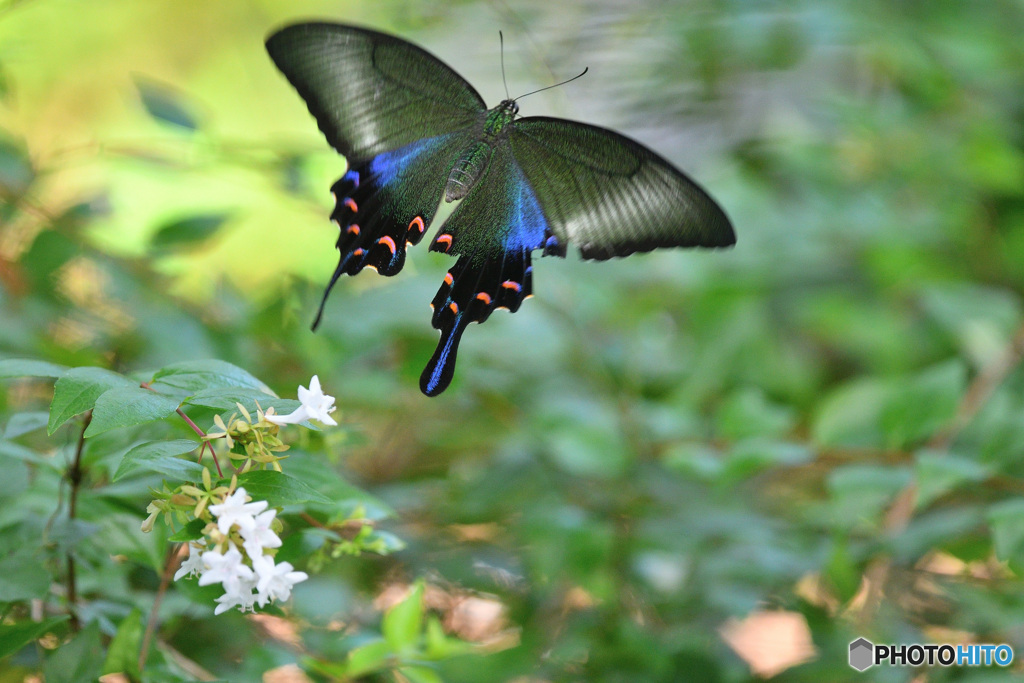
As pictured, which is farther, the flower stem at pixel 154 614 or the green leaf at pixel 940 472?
the green leaf at pixel 940 472

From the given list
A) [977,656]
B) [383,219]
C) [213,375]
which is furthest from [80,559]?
[977,656]

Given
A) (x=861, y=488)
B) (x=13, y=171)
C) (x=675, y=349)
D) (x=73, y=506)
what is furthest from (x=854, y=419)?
(x=13, y=171)

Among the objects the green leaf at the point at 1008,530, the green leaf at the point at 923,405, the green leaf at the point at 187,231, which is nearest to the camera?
the green leaf at the point at 1008,530

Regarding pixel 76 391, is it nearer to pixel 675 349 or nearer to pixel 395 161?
pixel 395 161

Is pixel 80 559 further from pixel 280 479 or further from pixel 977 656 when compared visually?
pixel 977 656

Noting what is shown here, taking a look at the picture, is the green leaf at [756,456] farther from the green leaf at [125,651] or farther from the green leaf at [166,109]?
the green leaf at [166,109]

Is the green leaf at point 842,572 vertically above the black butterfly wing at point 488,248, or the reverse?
the black butterfly wing at point 488,248

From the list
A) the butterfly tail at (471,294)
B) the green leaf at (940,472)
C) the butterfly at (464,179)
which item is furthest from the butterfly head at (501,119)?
the green leaf at (940,472)
